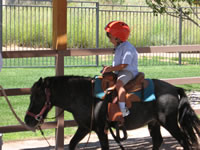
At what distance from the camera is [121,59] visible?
17.8 feet

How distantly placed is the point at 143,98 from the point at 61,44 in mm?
1567

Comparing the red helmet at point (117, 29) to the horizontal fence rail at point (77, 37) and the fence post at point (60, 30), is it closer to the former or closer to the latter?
the fence post at point (60, 30)

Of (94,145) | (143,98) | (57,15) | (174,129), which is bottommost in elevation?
(94,145)

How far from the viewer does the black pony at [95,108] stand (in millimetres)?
5246

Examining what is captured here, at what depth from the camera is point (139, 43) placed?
18.8 meters

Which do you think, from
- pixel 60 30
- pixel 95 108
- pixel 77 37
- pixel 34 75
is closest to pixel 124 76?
pixel 95 108

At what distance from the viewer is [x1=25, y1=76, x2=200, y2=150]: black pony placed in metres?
5.25

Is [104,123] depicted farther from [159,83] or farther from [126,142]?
[126,142]

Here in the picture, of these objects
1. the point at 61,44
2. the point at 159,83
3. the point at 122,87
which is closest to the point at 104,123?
the point at 122,87

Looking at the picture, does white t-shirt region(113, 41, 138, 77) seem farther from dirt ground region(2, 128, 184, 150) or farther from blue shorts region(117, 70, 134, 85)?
dirt ground region(2, 128, 184, 150)

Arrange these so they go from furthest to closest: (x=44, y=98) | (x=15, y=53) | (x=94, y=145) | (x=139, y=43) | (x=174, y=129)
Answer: (x=139, y=43)
(x=94, y=145)
(x=15, y=53)
(x=174, y=129)
(x=44, y=98)

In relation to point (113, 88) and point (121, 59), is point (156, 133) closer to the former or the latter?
point (113, 88)

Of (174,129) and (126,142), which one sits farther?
(126,142)

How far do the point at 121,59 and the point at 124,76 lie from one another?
0.22m
